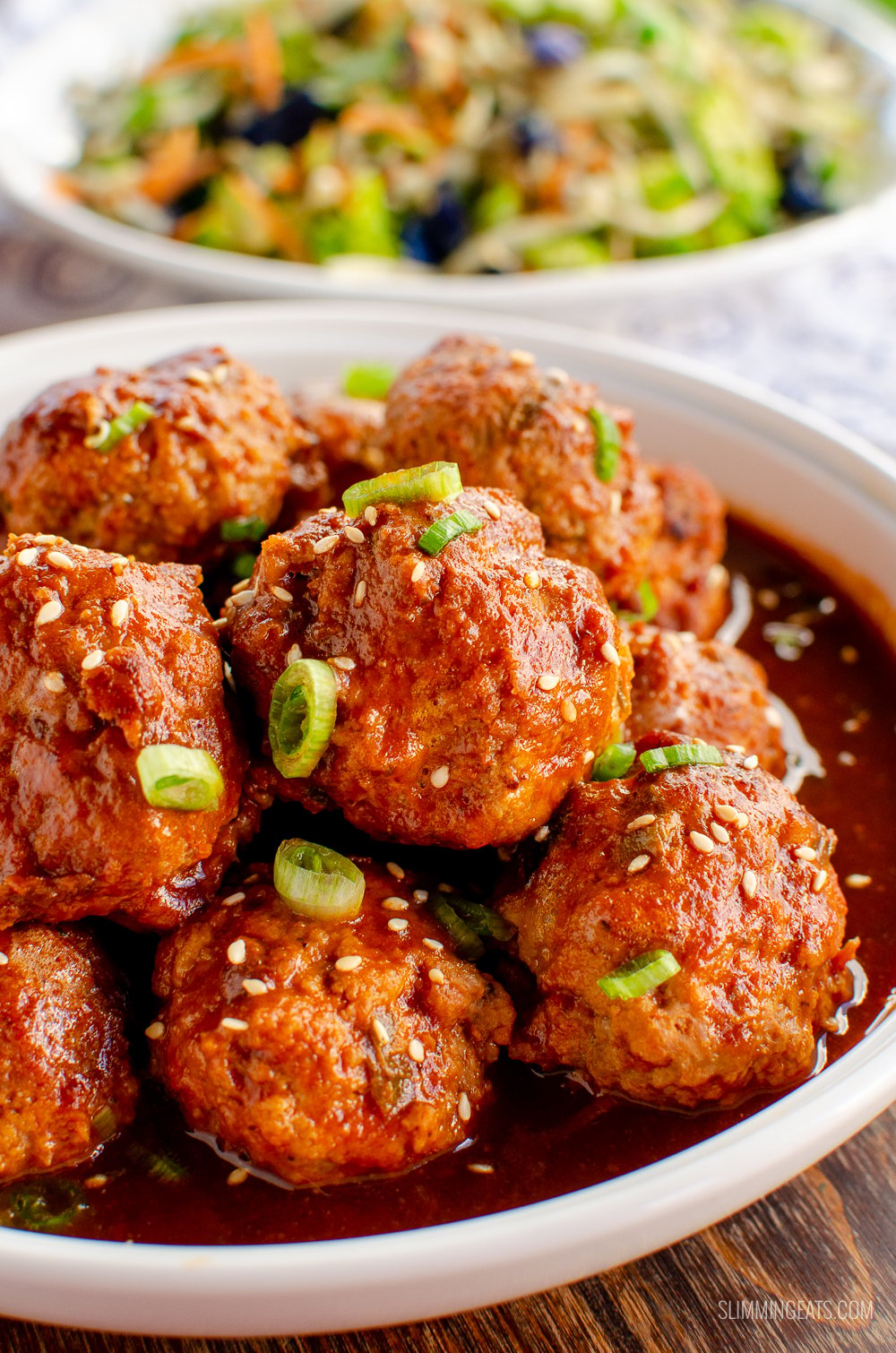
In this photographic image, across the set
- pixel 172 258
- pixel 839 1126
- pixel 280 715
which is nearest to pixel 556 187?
pixel 172 258

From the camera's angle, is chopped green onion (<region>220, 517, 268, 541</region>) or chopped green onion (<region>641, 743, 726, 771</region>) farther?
chopped green onion (<region>220, 517, 268, 541</region>)

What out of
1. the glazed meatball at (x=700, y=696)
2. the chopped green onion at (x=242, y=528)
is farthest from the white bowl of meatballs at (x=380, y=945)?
the chopped green onion at (x=242, y=528)

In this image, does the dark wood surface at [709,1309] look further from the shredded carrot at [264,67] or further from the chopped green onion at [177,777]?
the shredded carrot at [264,67]

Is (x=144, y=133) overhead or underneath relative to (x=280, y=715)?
underneath

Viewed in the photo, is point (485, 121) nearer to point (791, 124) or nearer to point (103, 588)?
point (791, 124)

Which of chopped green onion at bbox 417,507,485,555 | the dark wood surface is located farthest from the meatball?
the dark wood surface

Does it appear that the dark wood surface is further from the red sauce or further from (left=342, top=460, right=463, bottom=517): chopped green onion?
(left=342, top=460, right=463, bottom=517): chopped green onion
